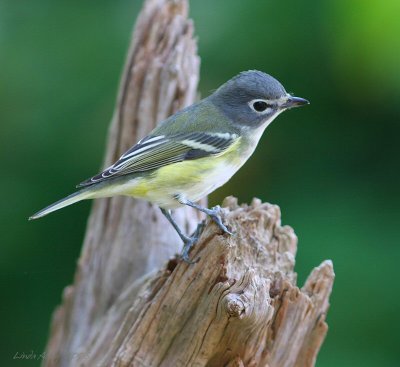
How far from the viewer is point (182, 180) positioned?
3.37 metres

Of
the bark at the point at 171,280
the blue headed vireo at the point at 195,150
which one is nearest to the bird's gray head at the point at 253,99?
the blue headed vireo at the point at 195,150

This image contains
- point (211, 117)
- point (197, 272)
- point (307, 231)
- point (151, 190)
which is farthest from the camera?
point (307, 231)

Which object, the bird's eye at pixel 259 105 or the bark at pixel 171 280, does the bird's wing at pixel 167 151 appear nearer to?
the bird's eye at pixel 259 105

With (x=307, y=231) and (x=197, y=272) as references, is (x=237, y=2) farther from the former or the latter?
(x=197, y=272)

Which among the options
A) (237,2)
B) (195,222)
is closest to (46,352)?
(195,222)

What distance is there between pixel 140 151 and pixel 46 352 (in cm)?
127

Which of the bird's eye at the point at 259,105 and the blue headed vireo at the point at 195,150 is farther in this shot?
the bird's eye at the point at 259,105

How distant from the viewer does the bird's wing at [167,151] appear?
3389 millimetres

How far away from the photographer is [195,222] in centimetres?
409

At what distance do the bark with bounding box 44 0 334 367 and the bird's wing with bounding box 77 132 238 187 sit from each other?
271mm

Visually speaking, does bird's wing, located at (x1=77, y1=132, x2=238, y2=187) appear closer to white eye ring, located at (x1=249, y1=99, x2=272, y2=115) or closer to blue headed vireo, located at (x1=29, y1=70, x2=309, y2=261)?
blue headed vireo, located at (x1=29, y1=70, x2=309, y2=261)

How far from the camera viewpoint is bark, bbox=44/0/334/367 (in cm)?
291

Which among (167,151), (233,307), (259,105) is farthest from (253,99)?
(233,307)

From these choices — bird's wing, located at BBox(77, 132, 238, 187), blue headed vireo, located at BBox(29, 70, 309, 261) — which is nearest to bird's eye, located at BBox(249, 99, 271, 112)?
blue headed vireo, located at BBox(29, 70, 309, 261)
